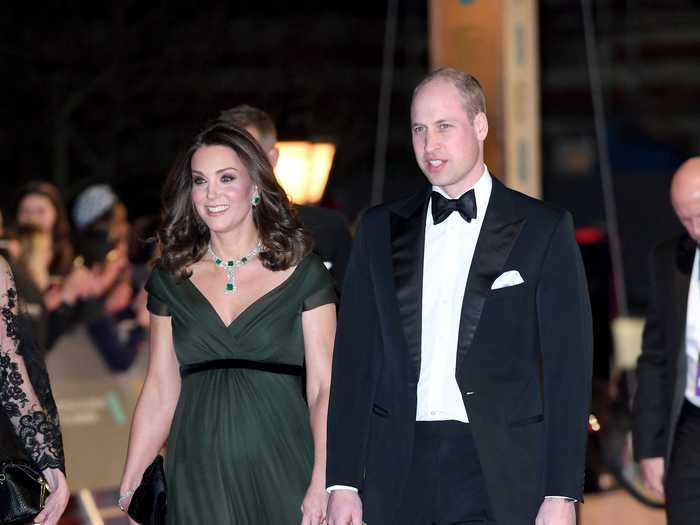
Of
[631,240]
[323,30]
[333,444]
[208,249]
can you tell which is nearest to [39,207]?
[208,249]

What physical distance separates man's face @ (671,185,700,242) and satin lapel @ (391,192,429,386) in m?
1.28

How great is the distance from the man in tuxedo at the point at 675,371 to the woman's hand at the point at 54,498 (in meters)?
2.10

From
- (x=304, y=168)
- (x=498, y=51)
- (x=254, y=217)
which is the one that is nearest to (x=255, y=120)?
(x=254, y=217)

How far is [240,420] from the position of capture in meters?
4.09

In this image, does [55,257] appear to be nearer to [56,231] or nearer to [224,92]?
[56,231]

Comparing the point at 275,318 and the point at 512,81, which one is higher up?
the point at 512,81

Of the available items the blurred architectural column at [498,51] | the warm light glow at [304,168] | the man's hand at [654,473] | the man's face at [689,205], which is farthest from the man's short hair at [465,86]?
the warm light glow at [304,168]

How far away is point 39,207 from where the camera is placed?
25.9 ft

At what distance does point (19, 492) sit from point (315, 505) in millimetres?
866

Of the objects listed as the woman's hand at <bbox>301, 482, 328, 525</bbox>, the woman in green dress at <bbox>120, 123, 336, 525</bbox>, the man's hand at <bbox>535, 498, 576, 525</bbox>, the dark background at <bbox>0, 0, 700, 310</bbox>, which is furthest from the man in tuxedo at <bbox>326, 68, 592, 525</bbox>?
the dark background at <bbox>0, 0, 700, 310</bbox>

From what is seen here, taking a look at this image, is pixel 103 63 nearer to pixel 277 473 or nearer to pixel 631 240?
pixel 631 240

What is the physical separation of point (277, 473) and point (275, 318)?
0.49m

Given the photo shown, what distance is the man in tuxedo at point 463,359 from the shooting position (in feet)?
11.1

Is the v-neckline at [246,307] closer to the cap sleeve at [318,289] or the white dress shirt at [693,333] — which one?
the cap sleeve at [318,289]
